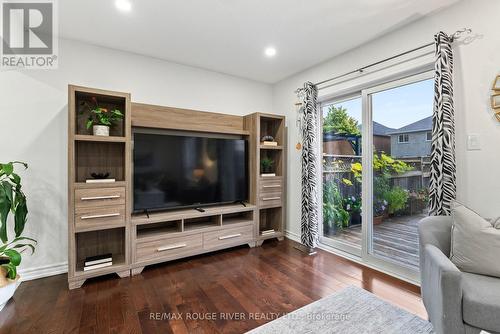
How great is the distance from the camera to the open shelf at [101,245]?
8.31 feet

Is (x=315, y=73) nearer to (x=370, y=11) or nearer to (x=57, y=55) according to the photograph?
(x=370, y=11)

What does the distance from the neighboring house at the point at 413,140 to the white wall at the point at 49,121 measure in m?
3.01

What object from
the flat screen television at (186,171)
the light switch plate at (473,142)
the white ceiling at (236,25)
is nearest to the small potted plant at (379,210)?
the light switch plate at (473,142)

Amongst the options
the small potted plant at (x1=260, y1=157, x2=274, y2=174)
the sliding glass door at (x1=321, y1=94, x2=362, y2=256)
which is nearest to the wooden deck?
the sliding glass door at (x1=321, y1=94, x2=362, y2=256)

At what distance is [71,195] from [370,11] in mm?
3235

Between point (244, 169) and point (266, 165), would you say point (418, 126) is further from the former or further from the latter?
point (244, 169)

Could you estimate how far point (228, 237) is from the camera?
3.08m

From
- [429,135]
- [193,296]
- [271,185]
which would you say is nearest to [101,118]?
[193,296]

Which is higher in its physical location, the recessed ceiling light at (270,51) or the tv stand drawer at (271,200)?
the recessed ceiling light at (270,51)

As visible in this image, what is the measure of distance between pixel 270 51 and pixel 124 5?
1588 mm

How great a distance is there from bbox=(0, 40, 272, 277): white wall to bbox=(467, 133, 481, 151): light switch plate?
133 inches

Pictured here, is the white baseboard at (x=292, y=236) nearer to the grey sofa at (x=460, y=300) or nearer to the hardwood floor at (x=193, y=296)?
the hardwood floor at (x=193, y=296)

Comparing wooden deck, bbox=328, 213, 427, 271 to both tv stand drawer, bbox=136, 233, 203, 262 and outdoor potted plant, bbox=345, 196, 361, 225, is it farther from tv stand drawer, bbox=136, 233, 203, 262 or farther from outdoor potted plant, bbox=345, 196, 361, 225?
tv stand drawer, bbox=136, 233, 203, 262

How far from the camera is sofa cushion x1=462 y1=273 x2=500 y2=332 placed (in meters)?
1.21
